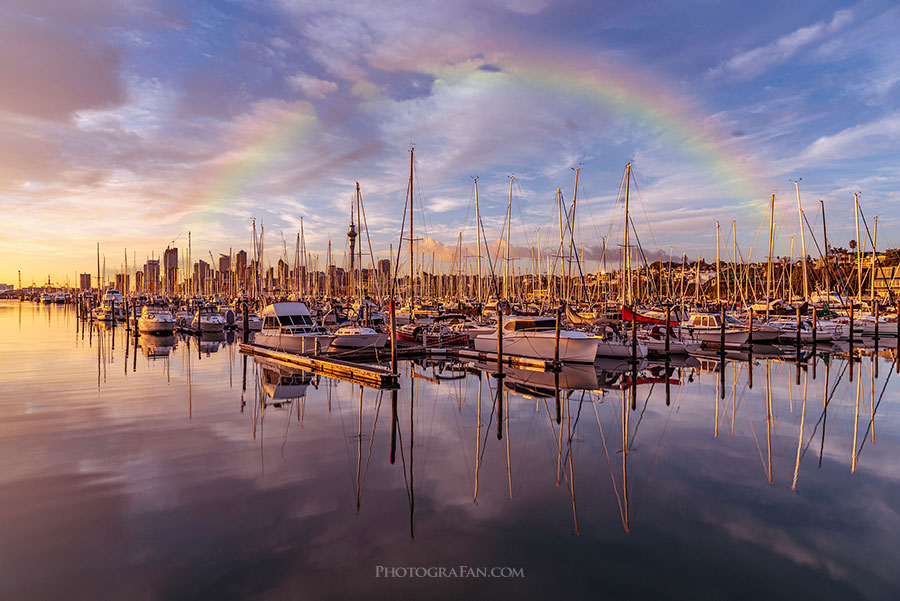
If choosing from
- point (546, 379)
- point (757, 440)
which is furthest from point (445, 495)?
point (546, 379)

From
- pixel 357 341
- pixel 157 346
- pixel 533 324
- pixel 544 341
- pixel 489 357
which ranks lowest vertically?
pixel 157 346

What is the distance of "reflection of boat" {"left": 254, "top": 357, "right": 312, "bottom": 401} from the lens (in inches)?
890

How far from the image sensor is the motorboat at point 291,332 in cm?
3494

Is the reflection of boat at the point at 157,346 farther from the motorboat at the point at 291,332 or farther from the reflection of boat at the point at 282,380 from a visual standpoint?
the reflection of boat at the point at 282,380

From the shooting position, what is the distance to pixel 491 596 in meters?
7.19

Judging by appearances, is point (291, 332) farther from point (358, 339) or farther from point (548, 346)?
point (548, 346)

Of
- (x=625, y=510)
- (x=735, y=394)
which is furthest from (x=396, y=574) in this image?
(x=735, y=394)

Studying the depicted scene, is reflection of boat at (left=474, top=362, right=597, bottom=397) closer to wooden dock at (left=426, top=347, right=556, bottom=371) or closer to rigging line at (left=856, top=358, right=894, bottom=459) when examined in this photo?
wooden dock at (left=426, top=347, right=556, bottom=371)

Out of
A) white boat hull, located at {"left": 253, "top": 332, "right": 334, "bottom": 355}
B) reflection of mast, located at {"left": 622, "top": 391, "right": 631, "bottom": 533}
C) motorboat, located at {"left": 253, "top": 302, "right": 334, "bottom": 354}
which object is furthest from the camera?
motorboat, located at {"left": 253, "top": 302, "right": 334, "bottom": 354}

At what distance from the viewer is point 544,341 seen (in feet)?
105

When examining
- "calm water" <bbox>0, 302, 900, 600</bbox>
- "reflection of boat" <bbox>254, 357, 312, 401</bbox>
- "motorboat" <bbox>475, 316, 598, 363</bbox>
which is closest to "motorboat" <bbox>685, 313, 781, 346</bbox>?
"motorboat" <bbox>475, 316, 598, 363</bbox>

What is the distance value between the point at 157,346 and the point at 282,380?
23.9 meters

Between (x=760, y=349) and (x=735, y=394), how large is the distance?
73.3 feet

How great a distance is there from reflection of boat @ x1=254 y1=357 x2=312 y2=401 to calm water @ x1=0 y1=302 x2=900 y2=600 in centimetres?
112
